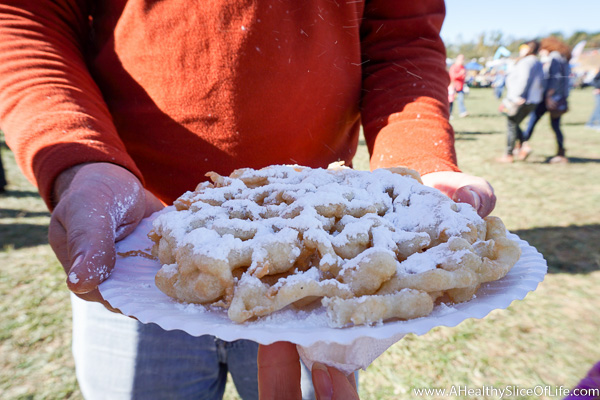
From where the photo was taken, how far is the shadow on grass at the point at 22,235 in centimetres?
470

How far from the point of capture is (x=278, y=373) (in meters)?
1.02

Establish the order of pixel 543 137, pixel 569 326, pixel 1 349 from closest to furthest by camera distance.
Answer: pixel 1 349 < pixel 569 326 < pixel 543 137

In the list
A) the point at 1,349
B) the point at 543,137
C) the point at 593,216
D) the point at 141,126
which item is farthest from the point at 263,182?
the point at 543,137

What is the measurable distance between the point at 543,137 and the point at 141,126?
1280 cm

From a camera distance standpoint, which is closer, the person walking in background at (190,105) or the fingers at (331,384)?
the fingers at (331,384)

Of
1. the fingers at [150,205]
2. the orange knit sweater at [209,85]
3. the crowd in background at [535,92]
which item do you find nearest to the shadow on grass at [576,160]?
the crowd in background at [535,92]

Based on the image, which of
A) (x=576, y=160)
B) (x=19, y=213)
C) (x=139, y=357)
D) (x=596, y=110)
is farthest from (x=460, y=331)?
(x=596, y=110)

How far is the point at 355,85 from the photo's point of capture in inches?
75.6

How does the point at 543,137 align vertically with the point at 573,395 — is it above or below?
below

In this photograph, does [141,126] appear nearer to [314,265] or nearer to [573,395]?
[314,265]

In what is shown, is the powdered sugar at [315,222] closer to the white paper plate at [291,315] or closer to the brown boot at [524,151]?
the white paper plate at [291,315]

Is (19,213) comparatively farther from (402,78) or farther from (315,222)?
(315,222)

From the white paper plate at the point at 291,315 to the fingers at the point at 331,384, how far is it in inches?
1.5

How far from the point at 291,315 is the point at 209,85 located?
3.46 ft
